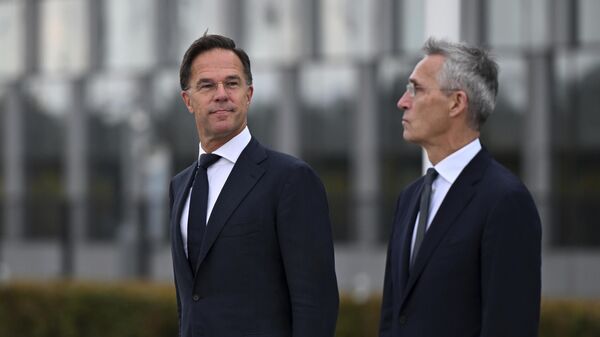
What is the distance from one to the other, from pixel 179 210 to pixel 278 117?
16.9 metres

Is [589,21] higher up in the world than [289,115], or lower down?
higher up

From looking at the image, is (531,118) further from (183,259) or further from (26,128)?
(183,259)

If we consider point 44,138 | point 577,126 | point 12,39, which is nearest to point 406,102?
point 577,126

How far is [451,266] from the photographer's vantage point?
13.1 feet

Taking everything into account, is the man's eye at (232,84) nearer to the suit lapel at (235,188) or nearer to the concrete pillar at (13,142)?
the suit lapel at (235,188)

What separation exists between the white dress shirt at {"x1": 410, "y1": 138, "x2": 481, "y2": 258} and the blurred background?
10.4 metres

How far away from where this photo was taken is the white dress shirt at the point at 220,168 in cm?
438

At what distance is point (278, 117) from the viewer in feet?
70.1

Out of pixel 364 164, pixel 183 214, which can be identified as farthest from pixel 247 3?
pixel 183 214

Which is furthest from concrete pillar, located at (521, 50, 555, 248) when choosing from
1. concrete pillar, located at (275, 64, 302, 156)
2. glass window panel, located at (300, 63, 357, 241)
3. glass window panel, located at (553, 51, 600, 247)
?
concrete pillar, located at (275, 64, 302, 156)

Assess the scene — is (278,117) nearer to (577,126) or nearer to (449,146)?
(577,126)

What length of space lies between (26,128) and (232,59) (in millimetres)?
20928

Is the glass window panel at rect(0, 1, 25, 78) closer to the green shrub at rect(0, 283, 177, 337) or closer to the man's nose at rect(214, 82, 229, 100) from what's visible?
the green shrub at rect(0, 283, 177, 337)

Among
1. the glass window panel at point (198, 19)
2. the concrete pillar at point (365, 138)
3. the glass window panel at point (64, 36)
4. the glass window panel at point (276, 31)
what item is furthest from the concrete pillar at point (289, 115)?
the glass window panel at point (64, 36)
